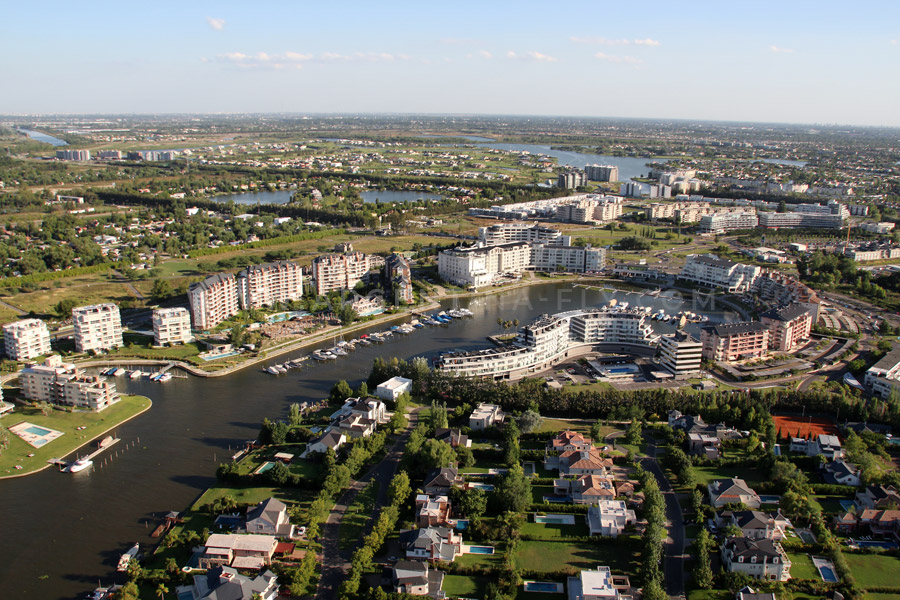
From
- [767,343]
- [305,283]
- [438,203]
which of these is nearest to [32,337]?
[305,283]

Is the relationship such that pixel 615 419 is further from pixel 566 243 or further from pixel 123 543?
pixel 566 243

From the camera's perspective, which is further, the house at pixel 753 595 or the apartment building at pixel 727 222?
the apartment building at pixel 727 222

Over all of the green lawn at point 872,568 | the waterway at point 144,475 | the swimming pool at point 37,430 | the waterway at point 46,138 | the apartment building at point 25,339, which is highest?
the waterway at point 46,138

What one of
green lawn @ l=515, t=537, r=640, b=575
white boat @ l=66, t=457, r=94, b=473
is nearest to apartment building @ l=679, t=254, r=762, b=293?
green lawn @ l=515, t=537, r=640, b=575

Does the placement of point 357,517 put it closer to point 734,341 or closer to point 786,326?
point 734,341

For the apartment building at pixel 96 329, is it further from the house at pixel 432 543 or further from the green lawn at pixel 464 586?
the green lawn at pixel 464 586

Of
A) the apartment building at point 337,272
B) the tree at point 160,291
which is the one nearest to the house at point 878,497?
the apartment building at point 337,272
